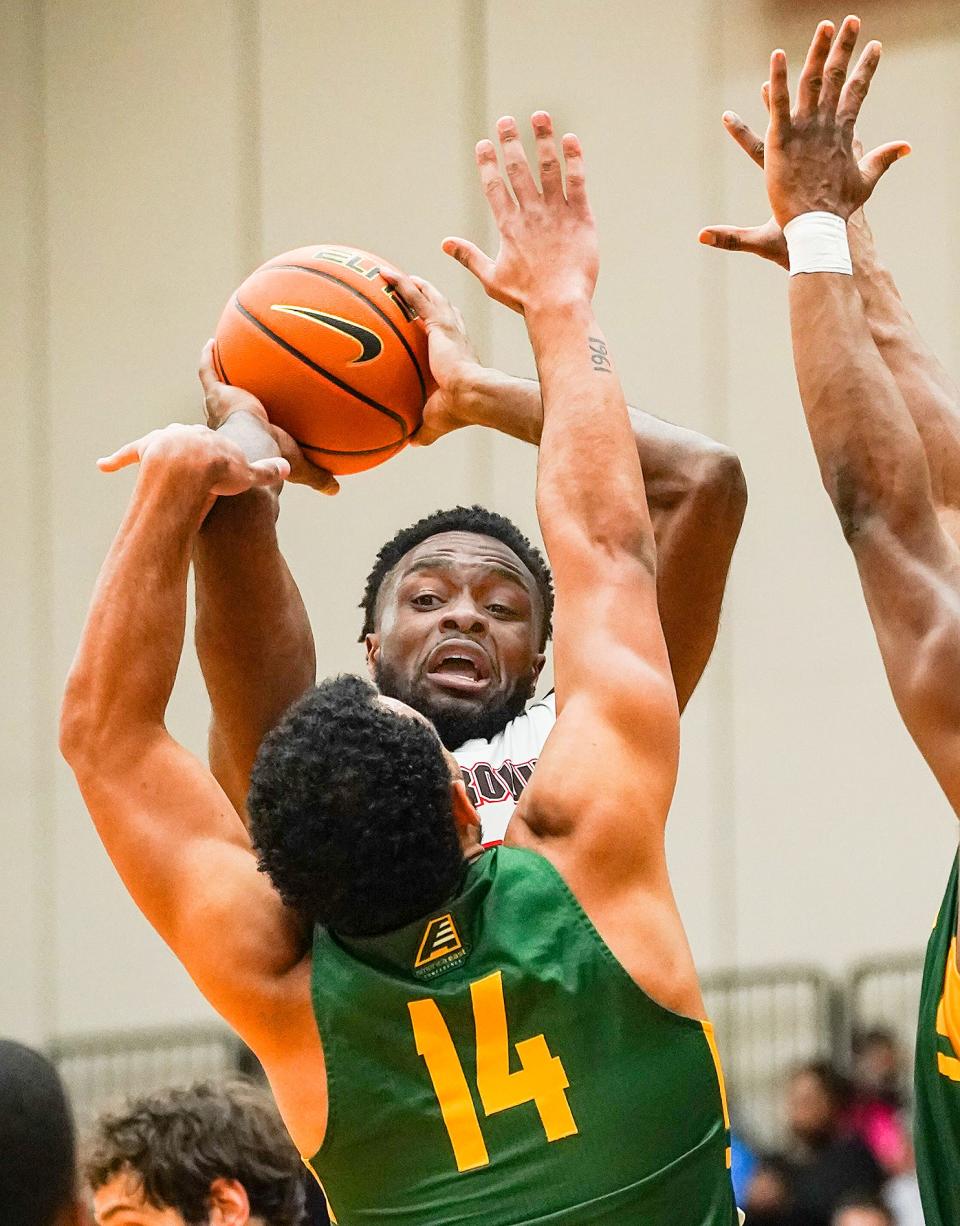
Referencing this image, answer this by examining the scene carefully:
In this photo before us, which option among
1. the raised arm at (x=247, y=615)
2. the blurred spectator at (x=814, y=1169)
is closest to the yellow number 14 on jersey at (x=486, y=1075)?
the raised arm at (x=247, y=615)

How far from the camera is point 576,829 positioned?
267cm

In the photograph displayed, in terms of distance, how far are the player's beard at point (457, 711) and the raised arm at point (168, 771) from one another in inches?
33.3

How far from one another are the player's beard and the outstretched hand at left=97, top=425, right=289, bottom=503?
2.63 feet

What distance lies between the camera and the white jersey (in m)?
3.61

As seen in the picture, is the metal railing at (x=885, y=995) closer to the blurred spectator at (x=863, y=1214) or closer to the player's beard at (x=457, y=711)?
Result: the blurred spectator at (x=863, y=1214)

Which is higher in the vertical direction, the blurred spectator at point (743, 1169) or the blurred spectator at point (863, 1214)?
the blurred spectator at point (863, 1214)

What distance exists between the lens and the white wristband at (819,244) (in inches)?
123

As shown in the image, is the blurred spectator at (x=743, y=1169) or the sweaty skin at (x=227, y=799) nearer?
the sweaty skin at (x=227, y=799)

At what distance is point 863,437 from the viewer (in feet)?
9.86

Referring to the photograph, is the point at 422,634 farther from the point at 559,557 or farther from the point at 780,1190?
the point at 780,1190

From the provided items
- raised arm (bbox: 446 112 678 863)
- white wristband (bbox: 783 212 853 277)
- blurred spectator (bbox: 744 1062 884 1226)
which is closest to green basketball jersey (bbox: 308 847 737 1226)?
raised arm (bbox: 446 112 678 863)

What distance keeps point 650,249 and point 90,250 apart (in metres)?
3.21

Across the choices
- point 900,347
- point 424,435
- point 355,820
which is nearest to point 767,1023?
point 424,435

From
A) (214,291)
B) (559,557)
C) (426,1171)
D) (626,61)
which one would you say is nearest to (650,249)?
(626,61)
